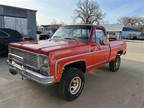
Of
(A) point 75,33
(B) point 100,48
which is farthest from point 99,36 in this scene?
(A) point 75,33

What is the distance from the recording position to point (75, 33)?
15.9 feet

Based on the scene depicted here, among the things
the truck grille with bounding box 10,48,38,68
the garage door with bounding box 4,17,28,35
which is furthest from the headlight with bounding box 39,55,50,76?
the garage door with bounding box 4,17,28,35

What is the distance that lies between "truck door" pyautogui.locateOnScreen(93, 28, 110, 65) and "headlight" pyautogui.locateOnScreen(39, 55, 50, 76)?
5.63ft

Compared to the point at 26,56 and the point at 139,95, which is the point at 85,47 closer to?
the point at 26,56

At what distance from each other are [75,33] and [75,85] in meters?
1.62

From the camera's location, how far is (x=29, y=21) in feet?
46.7

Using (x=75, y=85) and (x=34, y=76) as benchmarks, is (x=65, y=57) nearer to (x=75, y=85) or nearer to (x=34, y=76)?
(x=34, y=76)

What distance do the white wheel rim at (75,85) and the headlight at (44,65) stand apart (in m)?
0.78

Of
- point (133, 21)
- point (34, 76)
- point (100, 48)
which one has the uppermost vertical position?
point (133, 21)

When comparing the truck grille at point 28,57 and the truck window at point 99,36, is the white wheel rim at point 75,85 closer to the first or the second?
the truck grille at point 28,57

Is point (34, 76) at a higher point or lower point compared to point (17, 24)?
lower

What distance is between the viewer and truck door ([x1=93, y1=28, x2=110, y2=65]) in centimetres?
469

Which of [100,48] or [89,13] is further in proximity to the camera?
[89,13]

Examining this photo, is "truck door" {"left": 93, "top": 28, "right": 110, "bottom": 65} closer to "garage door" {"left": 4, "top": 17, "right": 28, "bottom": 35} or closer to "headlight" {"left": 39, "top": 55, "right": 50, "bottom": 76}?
"headlight" {"left": 39, "top": 55, "right": 50, "bottom": 76}
